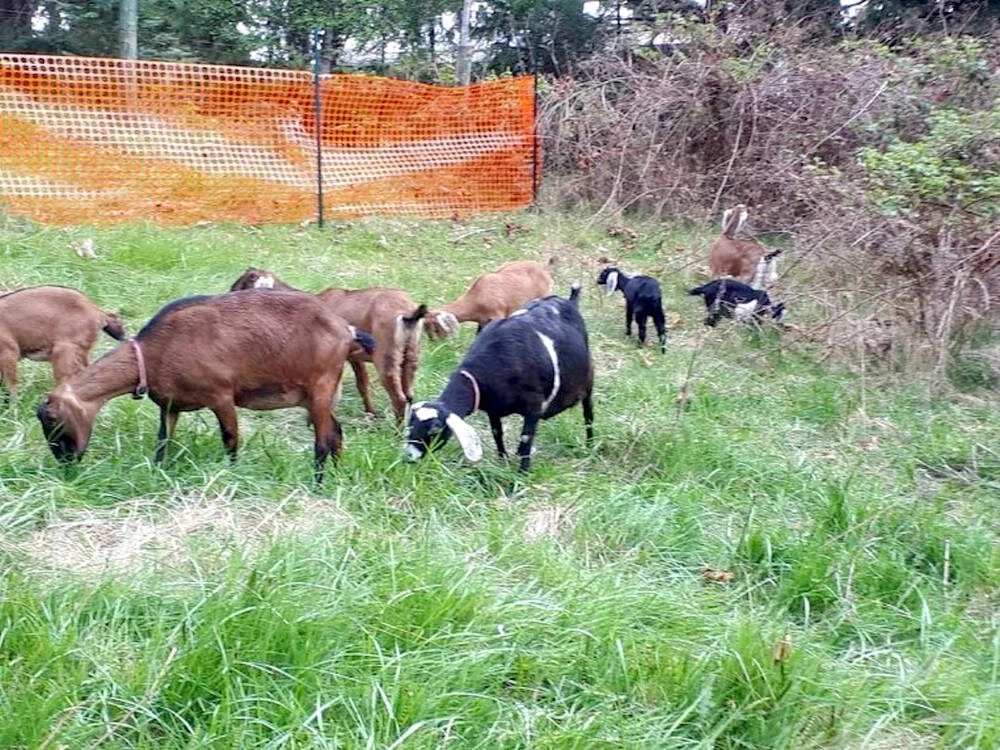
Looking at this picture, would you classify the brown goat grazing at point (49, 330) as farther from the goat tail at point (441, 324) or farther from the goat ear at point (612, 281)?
the goat ear at point (612, 281)

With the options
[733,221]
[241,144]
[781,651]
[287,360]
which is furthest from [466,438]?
[241,144]

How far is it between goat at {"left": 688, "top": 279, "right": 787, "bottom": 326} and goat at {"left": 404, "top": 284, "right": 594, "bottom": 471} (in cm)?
334

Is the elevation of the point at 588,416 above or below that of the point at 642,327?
below

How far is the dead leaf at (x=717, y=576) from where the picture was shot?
16.3 ft

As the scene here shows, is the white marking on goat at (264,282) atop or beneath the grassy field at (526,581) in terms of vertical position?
atop

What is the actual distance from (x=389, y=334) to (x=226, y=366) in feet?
5.80

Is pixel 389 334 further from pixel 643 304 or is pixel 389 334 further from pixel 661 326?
pixel 661 326

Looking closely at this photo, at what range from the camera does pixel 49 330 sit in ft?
22.9

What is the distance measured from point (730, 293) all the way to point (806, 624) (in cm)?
583

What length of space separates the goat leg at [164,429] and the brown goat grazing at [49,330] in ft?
4.34

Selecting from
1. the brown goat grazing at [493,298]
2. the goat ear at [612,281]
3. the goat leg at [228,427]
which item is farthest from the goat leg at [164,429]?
the goat ear at [612,281]

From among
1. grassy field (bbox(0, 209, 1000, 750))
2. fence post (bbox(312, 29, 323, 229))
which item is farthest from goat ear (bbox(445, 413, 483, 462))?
fence post (bbox(312, 29, 323, 229))

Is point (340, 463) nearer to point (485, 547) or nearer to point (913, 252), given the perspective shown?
point (485, 547)

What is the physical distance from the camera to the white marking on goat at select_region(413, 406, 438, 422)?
5840 mm
